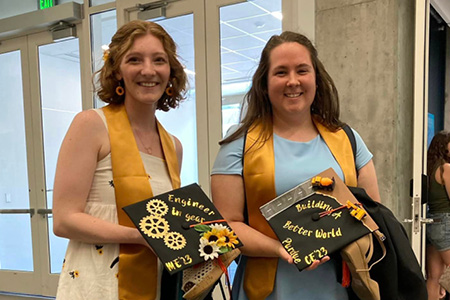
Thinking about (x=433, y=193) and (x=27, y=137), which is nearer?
(x=433, y=193)

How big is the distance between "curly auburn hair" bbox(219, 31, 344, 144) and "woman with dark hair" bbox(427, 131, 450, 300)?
1.59 meters

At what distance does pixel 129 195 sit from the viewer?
A: 4.22 ft

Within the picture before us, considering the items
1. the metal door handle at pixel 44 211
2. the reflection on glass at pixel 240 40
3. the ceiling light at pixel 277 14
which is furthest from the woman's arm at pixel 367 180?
the metal door handle at pixel 44 211

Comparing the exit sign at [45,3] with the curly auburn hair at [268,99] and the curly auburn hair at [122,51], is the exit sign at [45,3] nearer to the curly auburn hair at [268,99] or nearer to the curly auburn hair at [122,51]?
the curly auburn hair at [122,51]

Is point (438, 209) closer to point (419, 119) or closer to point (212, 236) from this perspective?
point (419, 119)

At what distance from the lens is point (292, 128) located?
4.58 ft

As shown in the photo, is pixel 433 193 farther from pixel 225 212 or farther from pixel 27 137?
pixel 27 137

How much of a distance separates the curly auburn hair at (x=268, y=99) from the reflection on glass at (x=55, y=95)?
3.19m

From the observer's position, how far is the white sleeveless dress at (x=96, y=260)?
4.15ft

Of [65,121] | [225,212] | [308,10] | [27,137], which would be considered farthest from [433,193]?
[27,137]

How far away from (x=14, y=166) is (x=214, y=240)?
13.0 ft

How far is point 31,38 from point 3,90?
2.36 feet

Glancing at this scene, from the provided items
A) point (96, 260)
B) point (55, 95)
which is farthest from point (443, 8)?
point (55, 95)

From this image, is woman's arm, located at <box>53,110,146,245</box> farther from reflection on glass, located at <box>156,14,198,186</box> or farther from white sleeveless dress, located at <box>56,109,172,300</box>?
reflection on glass, located at <box>156,14,198,186</box>
